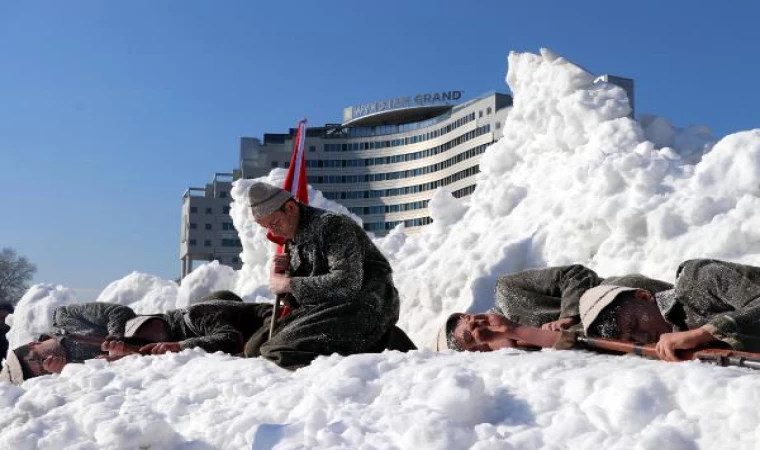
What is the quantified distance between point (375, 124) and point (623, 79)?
201 feet

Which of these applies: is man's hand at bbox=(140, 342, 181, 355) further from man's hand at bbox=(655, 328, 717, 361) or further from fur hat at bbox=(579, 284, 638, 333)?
man's hand at bbox=(655, 328, 717, 361)

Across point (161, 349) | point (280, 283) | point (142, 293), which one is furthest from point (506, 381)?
point (142, 293)

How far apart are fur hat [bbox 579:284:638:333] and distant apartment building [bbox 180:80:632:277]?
6361 centimetres

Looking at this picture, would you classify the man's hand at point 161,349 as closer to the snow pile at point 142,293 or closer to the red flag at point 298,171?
the red flag at point 298,171

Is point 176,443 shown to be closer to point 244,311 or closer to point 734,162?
point 244,311

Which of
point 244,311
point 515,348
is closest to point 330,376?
point 515,348

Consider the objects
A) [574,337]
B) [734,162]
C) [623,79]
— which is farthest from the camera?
[623,79]

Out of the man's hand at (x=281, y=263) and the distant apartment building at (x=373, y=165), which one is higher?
the distant apartment building at (x=373, y=165)

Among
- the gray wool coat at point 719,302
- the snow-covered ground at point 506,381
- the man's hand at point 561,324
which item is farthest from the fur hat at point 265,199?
the gray wool coat at point 719,302

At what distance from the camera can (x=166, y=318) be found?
530 centimetres

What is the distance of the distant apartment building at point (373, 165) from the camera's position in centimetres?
7081

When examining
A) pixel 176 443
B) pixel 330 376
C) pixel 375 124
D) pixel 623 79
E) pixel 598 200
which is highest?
pixel 375 124

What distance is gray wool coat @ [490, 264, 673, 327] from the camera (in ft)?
13.9

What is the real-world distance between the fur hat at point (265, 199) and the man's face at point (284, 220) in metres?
0.02
